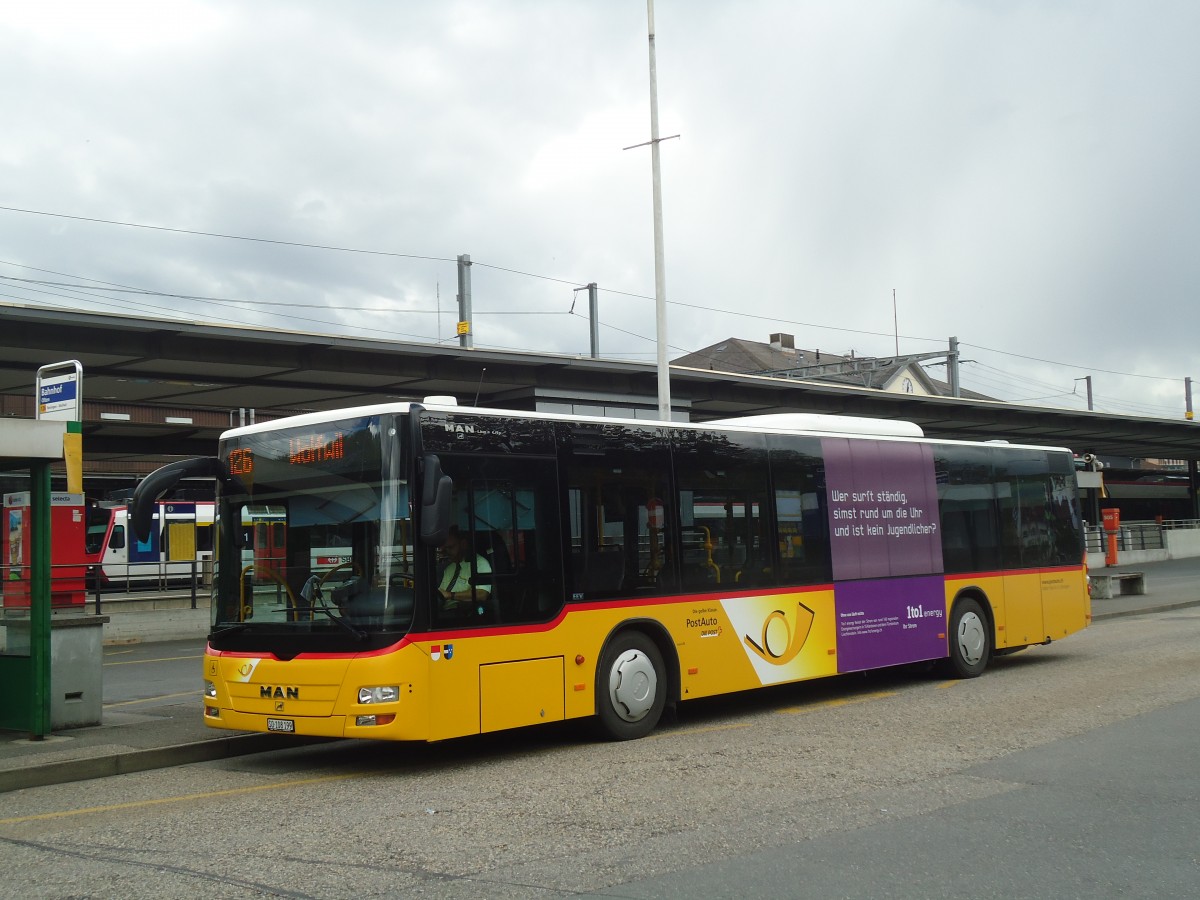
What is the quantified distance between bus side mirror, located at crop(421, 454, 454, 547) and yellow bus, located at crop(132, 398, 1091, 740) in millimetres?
15

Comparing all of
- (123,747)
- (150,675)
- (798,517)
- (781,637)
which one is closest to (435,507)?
(123,747)

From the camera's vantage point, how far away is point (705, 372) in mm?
31766

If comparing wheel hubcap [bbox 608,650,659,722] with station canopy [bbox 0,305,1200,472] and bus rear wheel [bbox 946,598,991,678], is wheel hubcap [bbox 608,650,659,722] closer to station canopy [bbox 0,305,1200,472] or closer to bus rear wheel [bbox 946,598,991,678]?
bus rear wheel [bbox 946,598,991,678]

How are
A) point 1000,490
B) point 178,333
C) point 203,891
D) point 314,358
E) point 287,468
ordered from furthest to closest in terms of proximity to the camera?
1. point 314,358
2. point 178,333
3. point 1000,490
4. point 287,468
5. point 203,891

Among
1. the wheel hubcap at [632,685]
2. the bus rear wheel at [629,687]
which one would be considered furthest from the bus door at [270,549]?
the wheel hubcap at [632,685]

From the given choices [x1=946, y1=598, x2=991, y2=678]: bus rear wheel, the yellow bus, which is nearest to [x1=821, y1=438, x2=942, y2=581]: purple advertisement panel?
the yellow bus

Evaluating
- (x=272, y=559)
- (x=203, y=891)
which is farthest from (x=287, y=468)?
(x=203, y=891)

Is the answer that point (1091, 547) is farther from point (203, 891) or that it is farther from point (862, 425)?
point (203, 891)

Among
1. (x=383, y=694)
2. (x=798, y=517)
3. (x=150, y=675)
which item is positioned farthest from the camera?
(x=150, y=675)

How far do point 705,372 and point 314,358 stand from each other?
34.8 feet

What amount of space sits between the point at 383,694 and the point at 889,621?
6865 millimetres

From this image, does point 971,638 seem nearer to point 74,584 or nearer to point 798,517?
point 798,517

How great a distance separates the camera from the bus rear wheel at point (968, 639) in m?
14.7

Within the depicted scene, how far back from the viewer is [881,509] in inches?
546
